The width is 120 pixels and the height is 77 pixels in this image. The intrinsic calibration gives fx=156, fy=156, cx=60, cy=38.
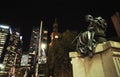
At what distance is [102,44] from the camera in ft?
15.3

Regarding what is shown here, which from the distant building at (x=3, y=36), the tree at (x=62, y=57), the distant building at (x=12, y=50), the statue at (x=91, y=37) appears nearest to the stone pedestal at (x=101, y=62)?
the statue at (x=91, y=37)

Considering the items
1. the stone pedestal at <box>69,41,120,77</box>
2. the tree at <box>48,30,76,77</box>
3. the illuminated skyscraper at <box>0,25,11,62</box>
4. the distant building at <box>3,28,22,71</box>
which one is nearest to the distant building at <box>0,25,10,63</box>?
the illuminated skyscraper at <box>0,25,11,62</box>

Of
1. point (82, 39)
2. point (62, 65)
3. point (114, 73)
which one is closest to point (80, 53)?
point (82, 39)

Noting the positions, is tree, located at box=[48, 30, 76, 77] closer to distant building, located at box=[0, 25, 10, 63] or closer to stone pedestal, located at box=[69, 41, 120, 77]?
stone pedestal, located at box=[69, 41, 120, 77]

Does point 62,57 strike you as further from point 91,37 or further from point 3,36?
point 3,36

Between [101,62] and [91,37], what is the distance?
0.89m

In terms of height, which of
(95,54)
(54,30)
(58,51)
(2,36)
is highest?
(2,36)

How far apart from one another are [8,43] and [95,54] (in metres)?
127

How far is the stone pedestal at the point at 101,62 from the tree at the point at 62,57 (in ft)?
52.8

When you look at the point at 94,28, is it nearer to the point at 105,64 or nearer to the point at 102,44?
the point at 102,44

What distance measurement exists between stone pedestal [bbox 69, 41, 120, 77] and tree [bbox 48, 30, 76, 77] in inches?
634

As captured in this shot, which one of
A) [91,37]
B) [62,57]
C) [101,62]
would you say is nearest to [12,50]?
[62,57]

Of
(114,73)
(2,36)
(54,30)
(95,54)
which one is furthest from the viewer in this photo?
(2,36)

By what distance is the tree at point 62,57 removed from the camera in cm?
2188
